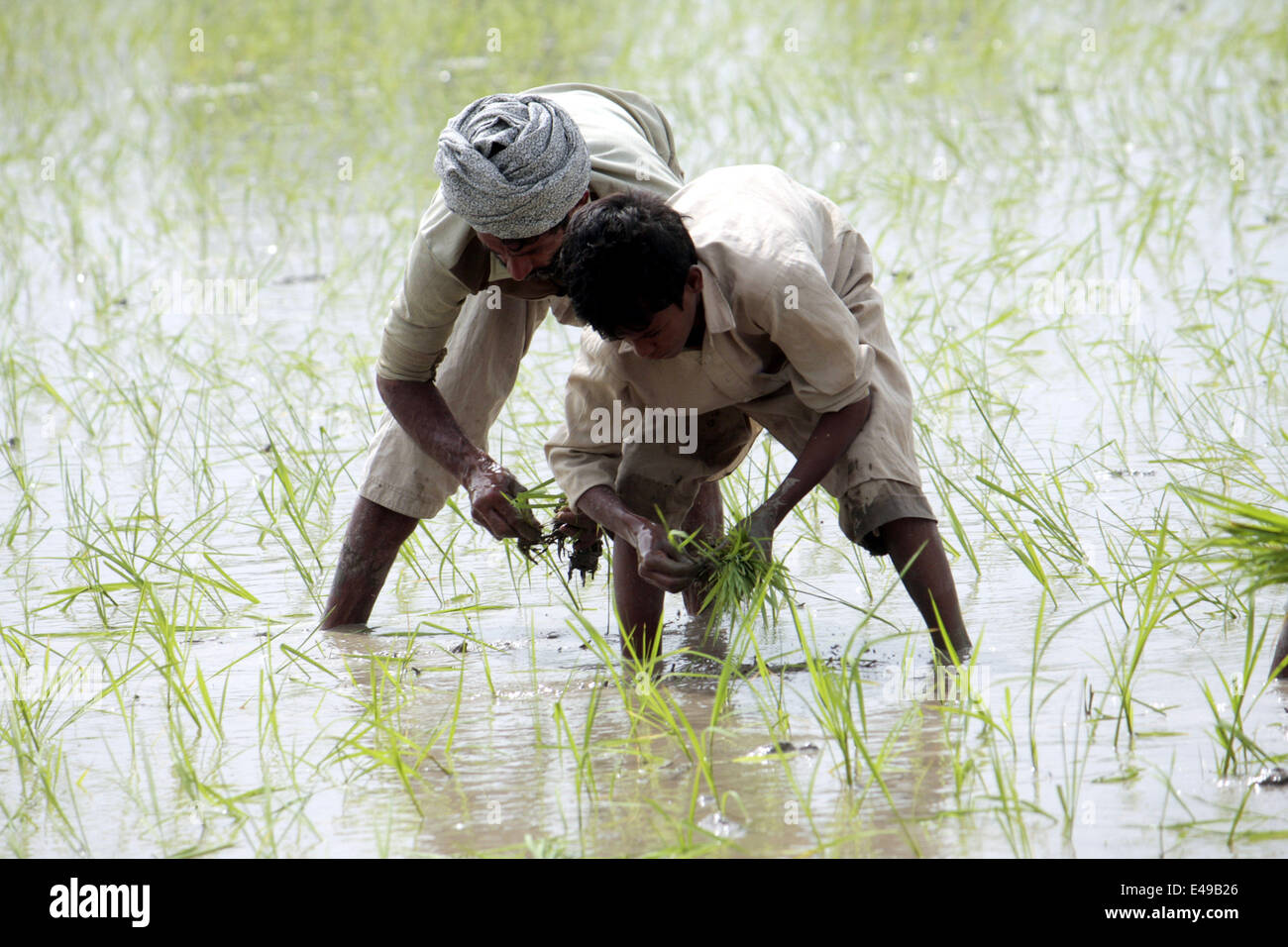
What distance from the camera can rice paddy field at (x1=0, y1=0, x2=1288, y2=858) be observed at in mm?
2221

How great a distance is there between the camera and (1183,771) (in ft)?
7.07

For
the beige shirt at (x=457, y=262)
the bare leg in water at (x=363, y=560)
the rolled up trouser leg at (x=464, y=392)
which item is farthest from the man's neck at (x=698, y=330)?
the bare leg in water at (x=363, y=560)

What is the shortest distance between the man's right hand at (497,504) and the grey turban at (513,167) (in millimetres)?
440

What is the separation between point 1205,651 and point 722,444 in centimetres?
89

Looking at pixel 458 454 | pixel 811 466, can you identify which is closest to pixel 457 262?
pixel 458 454

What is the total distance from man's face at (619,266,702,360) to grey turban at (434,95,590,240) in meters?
0.31

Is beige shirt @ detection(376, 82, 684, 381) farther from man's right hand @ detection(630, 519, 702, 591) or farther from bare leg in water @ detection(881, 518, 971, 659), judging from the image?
bare leg in water @ detection(881, 518, 971, 659)

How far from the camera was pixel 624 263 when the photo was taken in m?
2.32

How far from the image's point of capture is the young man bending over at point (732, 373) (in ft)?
7.80

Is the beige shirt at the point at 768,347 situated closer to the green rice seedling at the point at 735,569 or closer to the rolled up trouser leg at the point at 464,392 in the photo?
the green rice seedling at the point at 735,569

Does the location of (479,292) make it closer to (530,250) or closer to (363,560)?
(530,250)
